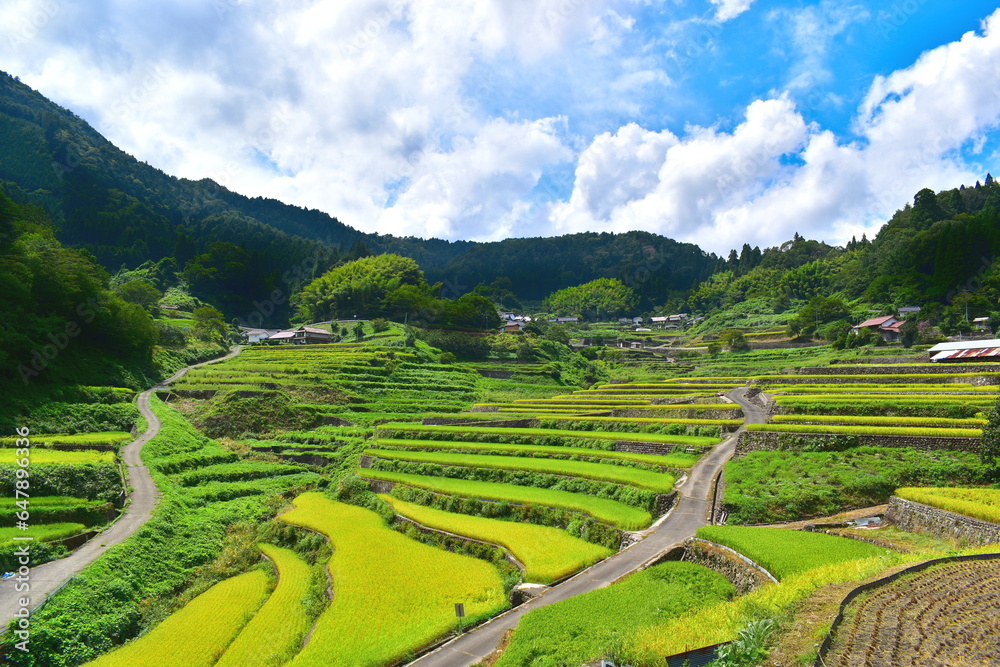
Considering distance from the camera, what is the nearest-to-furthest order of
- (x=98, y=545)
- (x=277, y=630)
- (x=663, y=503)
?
(x=277, y=630) < (x=98, y=545) < (x=663, y=503)

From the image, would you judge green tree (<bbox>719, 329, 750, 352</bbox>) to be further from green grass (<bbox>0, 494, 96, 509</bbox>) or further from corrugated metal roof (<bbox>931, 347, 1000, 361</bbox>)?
green grass (<bbox>0, 494, 96, 509</bbox>)

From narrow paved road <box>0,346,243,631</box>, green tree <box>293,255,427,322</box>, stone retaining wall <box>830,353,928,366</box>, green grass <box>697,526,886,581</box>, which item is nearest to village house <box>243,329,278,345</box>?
green tree <box>293,255,427,322</box>

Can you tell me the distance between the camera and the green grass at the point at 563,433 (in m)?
25.4

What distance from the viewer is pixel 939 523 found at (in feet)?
45.3

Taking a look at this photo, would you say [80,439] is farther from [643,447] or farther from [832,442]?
[832,442]

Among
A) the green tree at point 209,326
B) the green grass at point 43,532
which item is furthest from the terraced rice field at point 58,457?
the green tree at point 209,326

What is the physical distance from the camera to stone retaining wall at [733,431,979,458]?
63.4 ft

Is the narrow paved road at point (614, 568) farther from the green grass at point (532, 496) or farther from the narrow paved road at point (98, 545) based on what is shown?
the narrow paved road at point (98, 545)

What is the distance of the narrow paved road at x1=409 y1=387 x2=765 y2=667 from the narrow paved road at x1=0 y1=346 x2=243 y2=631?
10.9 m

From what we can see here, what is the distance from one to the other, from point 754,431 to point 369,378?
124 feet

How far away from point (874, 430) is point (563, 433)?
14728 millimetres

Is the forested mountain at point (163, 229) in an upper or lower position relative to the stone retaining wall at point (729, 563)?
upper

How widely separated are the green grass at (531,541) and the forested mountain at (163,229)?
89.6 meters

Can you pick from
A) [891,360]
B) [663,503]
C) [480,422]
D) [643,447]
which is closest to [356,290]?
[480,422]
